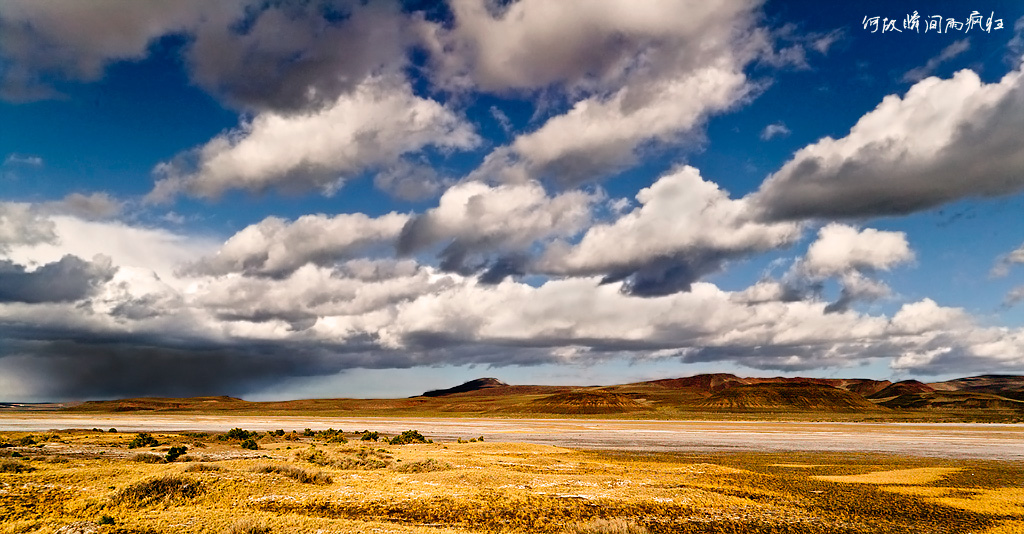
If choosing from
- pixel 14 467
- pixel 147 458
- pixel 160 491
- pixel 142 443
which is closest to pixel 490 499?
pixel 160 491

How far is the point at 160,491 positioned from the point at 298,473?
6365 mm

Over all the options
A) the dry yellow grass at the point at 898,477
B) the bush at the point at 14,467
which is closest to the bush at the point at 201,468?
the bush at the point at 14,467

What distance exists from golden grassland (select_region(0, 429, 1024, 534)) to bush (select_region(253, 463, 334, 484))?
0.29ft

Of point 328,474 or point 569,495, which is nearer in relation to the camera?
point 569,495

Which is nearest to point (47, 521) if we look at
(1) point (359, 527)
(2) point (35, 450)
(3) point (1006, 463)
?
(1) point (359, 527)

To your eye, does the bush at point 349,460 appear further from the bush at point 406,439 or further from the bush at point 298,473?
the bush at point 406,439

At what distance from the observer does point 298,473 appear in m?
25.0

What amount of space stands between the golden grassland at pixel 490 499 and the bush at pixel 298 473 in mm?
89

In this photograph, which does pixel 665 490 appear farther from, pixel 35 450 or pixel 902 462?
pixel 35 450

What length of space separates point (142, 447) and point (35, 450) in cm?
655

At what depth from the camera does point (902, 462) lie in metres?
39.9

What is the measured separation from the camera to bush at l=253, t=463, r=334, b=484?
24.2m

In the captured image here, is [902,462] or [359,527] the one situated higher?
[359,527]

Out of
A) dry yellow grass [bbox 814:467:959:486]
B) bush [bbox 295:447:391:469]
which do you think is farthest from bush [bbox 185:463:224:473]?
dry yellow grass [bbox 814:467:959:486]
